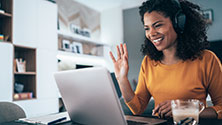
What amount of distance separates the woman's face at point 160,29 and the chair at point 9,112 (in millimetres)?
858

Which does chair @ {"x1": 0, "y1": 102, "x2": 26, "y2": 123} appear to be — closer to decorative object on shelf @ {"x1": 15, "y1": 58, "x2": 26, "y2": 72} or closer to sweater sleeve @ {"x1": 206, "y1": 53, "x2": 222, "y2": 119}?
sweater sleeve @ {"x1": 206, "y1": 53, "x2": 222, "y2": 119}

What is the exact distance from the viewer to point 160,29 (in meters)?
1.20

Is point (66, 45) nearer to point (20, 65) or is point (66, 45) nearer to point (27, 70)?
point (27, 70)

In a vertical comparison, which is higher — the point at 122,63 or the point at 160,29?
the point at 160,29

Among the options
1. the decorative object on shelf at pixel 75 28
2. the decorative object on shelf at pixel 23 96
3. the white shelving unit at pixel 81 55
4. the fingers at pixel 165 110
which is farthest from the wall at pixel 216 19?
the fingers at pixel 165 110

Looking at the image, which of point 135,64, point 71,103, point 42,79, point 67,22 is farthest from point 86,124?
point 135,64

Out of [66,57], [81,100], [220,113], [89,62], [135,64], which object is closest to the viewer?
[81,100]

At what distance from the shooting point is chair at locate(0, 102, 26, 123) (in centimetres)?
112

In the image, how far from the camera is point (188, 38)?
4.21ft

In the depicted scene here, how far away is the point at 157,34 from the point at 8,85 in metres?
2.12

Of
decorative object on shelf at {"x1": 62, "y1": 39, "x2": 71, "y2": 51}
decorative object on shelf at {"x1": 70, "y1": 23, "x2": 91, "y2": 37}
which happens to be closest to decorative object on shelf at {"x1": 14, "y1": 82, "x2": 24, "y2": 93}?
decorative object on shelf at {"x1": 62, "y1": 39, "x2": 71, "y2": 51}

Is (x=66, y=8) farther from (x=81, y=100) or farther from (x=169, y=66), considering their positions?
(x=81, y=100)

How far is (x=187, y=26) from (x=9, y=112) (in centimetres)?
113

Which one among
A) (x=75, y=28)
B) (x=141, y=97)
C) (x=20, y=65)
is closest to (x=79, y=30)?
(x=75, y=28)
